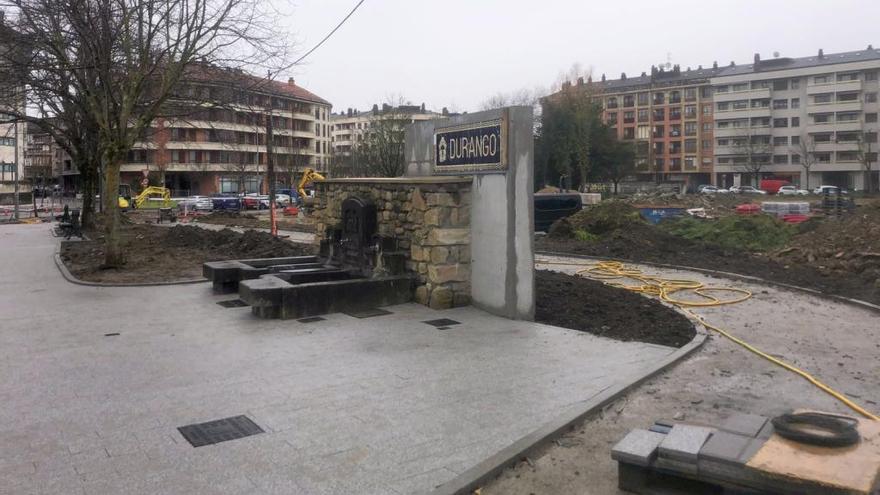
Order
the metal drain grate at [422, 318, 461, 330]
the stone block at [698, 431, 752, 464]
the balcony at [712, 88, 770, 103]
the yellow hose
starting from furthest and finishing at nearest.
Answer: the balcony at [712, 88, 770, 103] → the metal drain grate at [422, 318, 461, 330] → the yellow hose → the stone block at [698, 431, 752, 464]

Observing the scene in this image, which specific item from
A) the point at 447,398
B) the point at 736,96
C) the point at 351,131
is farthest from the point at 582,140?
the point at 351,131

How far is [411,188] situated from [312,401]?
5211 millimetres

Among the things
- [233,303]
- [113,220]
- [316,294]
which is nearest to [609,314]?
[316,294]

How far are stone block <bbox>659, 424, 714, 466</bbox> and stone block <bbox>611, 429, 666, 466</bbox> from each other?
0.08 meters

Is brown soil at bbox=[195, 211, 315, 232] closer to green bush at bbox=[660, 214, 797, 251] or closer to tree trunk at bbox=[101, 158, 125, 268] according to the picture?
tree trunk at bbox=[101, 158, 125, 268]

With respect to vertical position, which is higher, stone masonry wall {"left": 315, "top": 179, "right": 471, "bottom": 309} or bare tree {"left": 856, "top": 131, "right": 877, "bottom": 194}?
bare tree {"left": 856, "top": 131, "right": 877, "bottom": 194}

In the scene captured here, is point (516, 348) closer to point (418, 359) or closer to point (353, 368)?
point (418, 359)

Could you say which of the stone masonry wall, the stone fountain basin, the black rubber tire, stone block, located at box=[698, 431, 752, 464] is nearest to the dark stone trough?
the stone fountain basin

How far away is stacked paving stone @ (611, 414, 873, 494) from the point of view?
11.2ft

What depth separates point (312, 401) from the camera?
18.9ft

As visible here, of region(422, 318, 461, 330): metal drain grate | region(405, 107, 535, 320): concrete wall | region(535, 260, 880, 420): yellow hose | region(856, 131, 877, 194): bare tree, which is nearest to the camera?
region(535, 260, 880, 420): yellow hose

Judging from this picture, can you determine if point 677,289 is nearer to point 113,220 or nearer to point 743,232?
A: point 743,232

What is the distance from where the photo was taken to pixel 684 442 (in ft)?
12.6

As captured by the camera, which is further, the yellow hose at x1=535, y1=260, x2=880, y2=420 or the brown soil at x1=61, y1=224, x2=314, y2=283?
the brown soil at x1=61, y1=224, x2=314, y2=283
